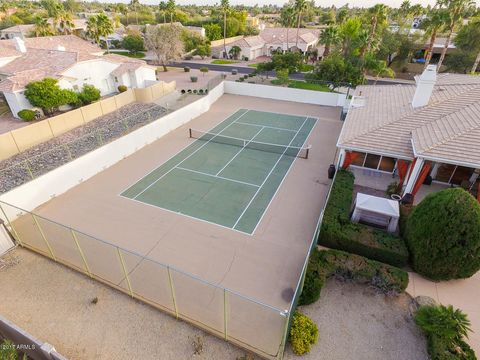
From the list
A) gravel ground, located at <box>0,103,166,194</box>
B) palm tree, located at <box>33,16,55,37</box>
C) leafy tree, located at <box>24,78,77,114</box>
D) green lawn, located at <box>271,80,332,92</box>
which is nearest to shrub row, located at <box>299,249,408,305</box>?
gravel ground, located at <box>0,103,166,194</box>

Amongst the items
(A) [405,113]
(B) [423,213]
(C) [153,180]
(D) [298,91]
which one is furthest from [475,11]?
(C) [153,180]

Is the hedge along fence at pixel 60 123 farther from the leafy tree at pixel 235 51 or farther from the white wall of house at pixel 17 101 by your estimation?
the leafy tree at pixel 235 51

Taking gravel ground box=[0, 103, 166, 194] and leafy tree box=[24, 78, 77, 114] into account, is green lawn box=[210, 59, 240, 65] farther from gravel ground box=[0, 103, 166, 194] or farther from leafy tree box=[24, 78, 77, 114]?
leafy tree box=[24, 78, 77, 114]

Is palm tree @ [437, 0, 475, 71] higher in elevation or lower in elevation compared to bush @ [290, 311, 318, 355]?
higher

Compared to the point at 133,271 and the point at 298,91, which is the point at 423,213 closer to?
the point at 133,271

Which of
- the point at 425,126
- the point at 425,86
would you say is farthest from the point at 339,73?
the point at 425,126
